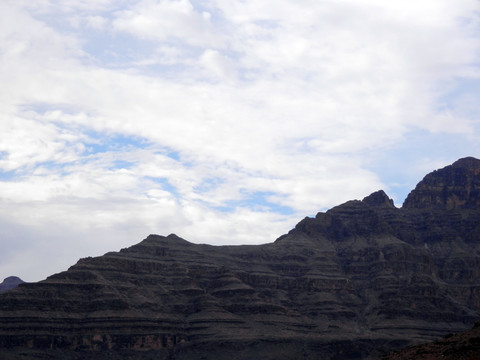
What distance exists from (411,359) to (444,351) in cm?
350

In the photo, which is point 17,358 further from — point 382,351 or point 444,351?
point 444,351

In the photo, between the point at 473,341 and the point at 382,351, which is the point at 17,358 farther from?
the point at 473,341

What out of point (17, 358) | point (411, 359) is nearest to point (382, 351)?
point (17, 358)

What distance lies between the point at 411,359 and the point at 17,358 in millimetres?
A: 133694

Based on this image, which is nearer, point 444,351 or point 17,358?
point 444,351

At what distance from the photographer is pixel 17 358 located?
195 meters

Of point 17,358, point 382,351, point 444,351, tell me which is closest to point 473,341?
point 444,351

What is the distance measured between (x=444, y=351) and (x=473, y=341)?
3308mm

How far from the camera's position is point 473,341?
8400 centimetres

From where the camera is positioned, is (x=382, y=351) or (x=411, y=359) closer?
(x=411, y=359)

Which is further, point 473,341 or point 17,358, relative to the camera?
point 17,358

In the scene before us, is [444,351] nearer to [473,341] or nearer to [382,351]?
[473,341]

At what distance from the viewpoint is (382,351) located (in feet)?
624

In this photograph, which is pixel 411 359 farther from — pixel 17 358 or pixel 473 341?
pixel 17 358
